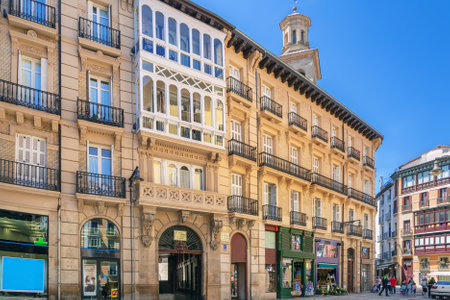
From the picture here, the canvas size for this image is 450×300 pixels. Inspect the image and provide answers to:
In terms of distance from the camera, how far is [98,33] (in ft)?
67.1

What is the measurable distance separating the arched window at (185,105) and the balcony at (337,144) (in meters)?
16.2

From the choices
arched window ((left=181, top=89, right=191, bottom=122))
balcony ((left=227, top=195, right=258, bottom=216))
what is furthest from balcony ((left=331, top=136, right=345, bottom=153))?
arched window ((left=181, top=89, right=191, bottom=122))

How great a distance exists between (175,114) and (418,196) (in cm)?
4890

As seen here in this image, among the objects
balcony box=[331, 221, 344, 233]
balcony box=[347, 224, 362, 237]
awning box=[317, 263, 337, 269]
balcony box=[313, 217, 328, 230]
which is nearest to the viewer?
balcony box=[313, 217, 328, 230]

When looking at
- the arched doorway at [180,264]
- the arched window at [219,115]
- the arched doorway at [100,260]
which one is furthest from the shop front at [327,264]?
the arched doorway at [100,260]

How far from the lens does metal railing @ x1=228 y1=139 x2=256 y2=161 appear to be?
81.8 ft

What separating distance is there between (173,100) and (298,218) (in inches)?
491

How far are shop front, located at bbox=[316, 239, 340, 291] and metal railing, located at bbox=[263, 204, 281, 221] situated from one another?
5764 millimetres

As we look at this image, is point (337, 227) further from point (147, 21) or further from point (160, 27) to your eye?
point (147, 21)

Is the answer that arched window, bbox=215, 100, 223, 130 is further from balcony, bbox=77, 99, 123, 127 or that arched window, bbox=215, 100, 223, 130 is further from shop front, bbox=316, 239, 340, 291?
shop front, bbox=316, 239, 340, 291

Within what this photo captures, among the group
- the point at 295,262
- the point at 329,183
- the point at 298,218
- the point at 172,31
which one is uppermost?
the point at 172,31

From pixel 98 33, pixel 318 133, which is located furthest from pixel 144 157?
pixel 318 133

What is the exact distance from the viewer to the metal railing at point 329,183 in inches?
1271

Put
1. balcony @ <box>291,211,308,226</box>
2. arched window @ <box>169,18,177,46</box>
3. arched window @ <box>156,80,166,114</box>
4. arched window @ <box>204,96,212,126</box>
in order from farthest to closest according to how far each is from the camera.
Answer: balcony @ <box>291,211,308,226</box> → arched window @ <box>204,96,212,126</box> → arched window @ <box>169,18,177,46</box> → arched window @ <box>156,80,166,114</box>
